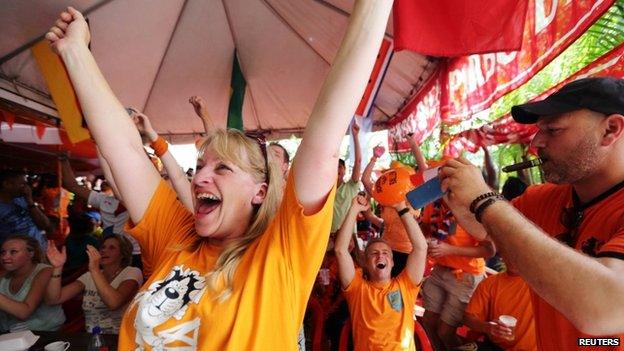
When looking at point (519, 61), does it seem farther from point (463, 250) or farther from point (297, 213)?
point (297, 213)

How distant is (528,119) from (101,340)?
235 centimetres

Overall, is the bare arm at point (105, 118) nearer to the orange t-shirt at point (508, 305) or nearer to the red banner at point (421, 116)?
the orange t-shirt at point (508, 305)

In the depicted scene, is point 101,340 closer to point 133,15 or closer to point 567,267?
point 567,267

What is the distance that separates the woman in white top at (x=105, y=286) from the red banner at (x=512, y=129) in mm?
2964

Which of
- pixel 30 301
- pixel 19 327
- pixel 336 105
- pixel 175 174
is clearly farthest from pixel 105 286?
pixel 336 105

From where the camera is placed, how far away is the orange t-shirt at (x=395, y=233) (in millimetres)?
3252

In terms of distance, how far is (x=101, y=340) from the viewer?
6.41ft

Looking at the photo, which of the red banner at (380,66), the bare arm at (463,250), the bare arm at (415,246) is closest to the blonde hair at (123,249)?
the bare arm at (415,246)

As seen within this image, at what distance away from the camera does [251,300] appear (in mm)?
919

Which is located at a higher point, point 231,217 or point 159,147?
point 159,147

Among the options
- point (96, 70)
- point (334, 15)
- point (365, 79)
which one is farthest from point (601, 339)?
point (334, 15)

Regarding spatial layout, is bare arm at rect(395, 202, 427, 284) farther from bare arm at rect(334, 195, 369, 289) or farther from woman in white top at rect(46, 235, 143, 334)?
woman in white top at rect(46, 235, 143, 334)

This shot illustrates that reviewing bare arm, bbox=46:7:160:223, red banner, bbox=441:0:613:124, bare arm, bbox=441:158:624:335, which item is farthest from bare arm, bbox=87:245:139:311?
red banner, bbox=441:0:613:124

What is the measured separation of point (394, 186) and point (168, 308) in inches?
58.1
